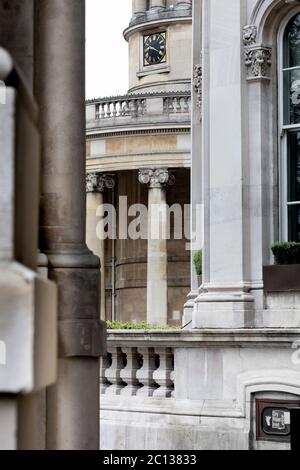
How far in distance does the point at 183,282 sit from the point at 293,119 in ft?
87.8

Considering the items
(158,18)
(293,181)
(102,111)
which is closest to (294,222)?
(293,181)

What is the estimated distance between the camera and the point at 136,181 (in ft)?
136

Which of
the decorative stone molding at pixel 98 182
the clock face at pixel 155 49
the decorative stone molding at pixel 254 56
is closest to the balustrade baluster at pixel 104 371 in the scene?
the decorative stone molding at pixel 254 56

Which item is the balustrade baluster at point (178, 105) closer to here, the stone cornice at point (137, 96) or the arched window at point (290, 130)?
the stone cornice at point (137, 96)

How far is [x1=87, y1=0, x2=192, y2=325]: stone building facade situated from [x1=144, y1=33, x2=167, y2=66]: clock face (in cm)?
4

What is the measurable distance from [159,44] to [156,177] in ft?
27.1

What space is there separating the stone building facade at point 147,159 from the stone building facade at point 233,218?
71.9ft

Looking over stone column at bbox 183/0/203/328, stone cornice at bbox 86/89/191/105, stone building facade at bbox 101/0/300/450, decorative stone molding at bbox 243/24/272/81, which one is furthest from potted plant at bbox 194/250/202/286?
stone cornice at bbox 86/89/191/105

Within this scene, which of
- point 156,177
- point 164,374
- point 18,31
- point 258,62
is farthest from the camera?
point 156,177

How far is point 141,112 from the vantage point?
120ft

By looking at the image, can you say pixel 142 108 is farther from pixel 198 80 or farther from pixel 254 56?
pixel 254 56

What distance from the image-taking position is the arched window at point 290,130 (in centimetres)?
1402

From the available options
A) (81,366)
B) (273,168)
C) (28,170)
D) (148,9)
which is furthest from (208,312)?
(148,9)
